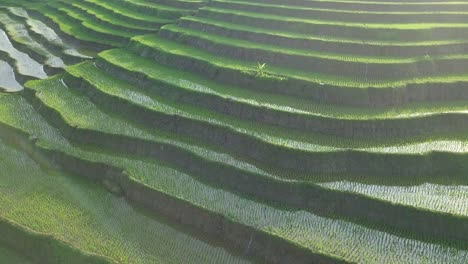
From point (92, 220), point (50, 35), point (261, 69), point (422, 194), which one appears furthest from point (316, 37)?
point (50, 35)

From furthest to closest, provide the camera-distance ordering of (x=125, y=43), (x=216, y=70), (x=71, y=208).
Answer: (x=125, y=43)
(x=216, y=70)
(x=71, y=208)

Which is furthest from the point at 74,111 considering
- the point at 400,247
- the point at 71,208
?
the point at 400,247

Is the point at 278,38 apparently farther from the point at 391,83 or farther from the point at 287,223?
the point at 287,223

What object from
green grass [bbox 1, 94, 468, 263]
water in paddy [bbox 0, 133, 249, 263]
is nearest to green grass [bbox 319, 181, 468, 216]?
green grass [bbox 1, 94, 468, 263]

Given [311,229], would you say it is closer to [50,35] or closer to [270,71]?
[270,71]

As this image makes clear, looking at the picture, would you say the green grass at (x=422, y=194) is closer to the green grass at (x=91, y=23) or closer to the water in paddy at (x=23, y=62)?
the water in paddy at (x=23, y=62)

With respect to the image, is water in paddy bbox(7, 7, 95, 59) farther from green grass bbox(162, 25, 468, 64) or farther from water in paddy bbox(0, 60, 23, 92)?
green grass bbox(162, 25, 468, 64)
